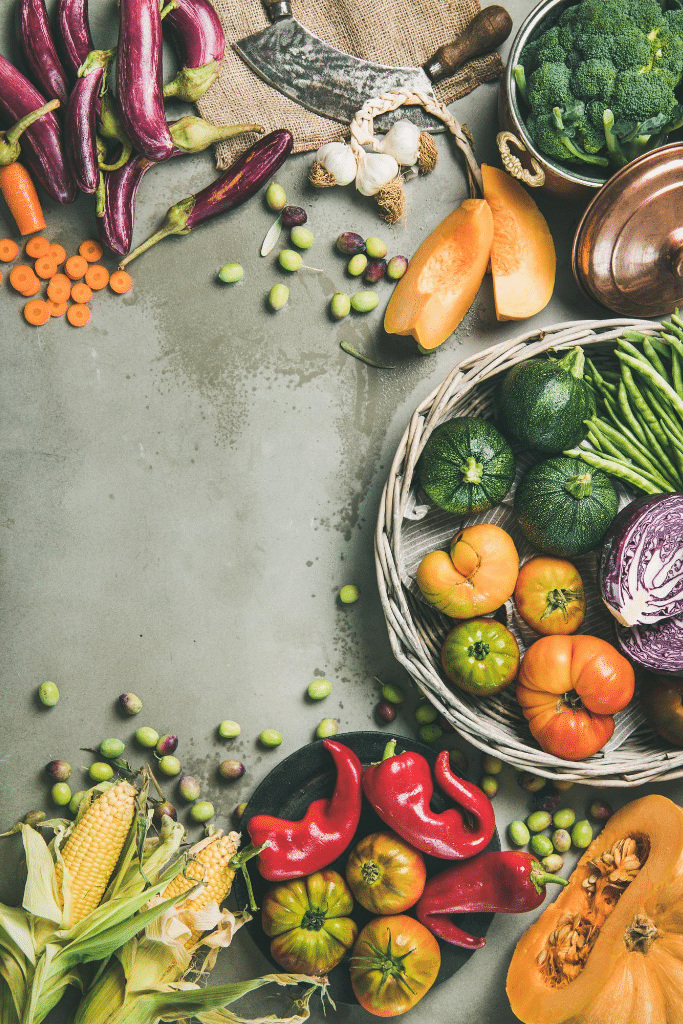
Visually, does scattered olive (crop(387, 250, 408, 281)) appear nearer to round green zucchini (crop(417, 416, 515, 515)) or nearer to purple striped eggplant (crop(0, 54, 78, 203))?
round green zucchini (crop(417, 416, 515, 515))

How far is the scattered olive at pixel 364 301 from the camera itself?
219 centimetres

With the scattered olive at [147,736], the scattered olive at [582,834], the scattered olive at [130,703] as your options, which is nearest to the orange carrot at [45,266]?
the scattered olive at [130,703]

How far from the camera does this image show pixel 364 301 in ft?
7.19

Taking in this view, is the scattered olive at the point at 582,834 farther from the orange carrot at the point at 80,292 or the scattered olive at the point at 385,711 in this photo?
the orange carrot at the point at 80,292

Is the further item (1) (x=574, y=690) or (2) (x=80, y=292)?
(2) (x=80, y=292)

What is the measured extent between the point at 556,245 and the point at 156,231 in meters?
1.24

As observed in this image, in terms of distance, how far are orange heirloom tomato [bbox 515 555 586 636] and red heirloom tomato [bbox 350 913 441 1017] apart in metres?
0.87

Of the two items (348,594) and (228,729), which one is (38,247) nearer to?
(348,594)

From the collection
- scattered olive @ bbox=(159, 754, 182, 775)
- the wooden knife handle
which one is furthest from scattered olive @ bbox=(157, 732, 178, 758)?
the wooden knife handle

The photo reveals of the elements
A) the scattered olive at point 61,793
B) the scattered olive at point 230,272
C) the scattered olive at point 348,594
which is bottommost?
the scattered olive at point 61,793

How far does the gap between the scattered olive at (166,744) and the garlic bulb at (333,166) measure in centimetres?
169

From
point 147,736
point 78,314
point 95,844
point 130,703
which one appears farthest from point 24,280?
point 95,844

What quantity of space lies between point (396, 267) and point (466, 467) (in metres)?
0.72

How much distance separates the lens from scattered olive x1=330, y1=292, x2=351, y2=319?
7.17 feet
